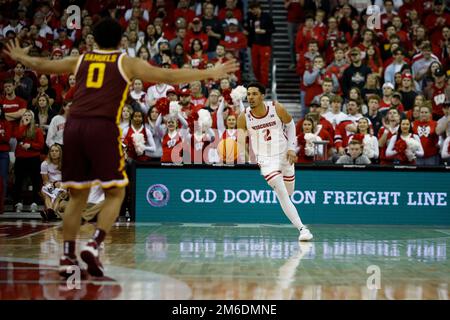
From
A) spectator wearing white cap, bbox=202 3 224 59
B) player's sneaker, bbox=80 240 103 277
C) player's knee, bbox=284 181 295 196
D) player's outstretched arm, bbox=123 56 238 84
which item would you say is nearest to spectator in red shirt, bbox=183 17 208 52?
spectator wearing white cap, bbox=202 3 224 59

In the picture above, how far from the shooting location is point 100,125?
8.00 metres

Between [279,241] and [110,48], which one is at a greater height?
[110,48]

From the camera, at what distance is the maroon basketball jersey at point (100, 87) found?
8031 mm

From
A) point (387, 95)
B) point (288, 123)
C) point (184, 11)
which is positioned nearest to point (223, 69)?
point (288, 123)

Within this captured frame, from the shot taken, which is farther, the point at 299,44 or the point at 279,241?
the point at 299,44

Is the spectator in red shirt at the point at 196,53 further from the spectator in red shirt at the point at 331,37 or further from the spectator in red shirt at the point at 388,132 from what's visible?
the spectator in red shirt at the point at 388,132

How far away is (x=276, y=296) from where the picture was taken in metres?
7.01

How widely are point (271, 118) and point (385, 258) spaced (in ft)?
10.6

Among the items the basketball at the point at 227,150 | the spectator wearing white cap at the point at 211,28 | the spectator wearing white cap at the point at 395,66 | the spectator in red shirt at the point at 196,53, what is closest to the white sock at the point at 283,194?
the basketball at the point at 227,150

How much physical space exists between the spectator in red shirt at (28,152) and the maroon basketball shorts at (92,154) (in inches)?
350

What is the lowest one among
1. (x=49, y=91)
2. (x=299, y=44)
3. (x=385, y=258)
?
(x=385, y=258)

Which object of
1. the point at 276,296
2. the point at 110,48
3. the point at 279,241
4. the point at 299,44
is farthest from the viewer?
the point at 299,44
